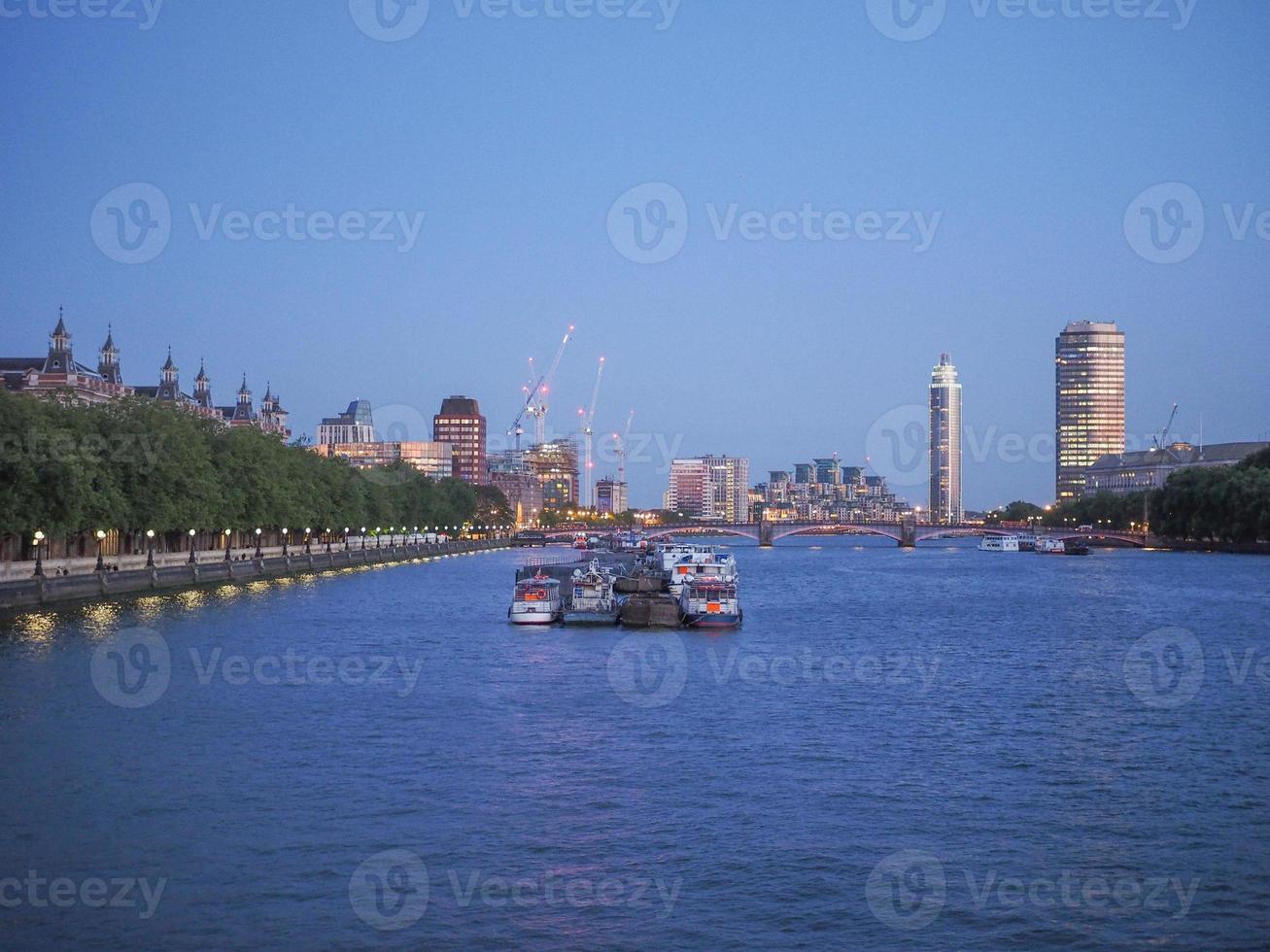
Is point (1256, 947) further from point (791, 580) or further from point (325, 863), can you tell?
point (791, 580)

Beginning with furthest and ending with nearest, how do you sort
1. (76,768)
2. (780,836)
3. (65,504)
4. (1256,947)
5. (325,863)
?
1. (65,504)
2. (76,768)
3. (780,836)
4. (325,863)
5. (1256,947)

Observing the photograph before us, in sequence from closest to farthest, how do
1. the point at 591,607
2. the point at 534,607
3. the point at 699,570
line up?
the point at 534,607
the point at 591,607
the point at 699,570

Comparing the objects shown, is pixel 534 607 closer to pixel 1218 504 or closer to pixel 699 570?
pixel 699 570

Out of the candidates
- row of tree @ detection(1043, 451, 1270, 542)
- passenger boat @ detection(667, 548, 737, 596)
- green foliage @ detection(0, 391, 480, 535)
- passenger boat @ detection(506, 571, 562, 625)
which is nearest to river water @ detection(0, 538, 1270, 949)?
passenger boat @ detection(506, 571, 562, 625)

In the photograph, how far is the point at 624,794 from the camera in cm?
3130

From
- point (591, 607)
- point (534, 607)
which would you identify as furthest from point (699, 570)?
point (534, 607)

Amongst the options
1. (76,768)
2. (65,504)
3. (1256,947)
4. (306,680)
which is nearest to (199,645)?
(306,680)

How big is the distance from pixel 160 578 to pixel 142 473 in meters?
7.37

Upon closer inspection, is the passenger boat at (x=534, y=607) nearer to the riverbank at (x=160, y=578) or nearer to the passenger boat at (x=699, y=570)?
the passenger boat at (x=699, y=570)

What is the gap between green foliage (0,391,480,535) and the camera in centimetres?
7338

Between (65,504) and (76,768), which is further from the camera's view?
(65,504)

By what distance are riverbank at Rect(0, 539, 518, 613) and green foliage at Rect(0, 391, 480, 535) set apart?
298cm

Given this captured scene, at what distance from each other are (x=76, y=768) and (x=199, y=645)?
89.2ft

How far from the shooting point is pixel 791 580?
4931 inches
